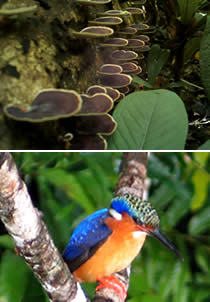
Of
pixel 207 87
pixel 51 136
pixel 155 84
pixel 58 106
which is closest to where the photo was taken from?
pixel 58 106

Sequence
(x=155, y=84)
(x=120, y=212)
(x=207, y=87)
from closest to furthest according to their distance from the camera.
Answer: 1. (x=120, y=212)
2. (x=207, y=87)
3. (x=155, y=84)

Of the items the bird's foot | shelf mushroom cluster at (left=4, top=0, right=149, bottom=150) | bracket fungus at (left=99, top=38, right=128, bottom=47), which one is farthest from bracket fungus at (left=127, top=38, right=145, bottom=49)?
the bird's foot

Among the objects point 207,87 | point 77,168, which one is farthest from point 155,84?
point 77,168

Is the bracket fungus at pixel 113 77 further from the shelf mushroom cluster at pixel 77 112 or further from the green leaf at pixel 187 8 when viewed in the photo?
the green leaf at pixel 187 8

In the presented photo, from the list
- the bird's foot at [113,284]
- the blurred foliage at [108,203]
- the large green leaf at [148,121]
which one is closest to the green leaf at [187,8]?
the blurred foliage at [108,203]

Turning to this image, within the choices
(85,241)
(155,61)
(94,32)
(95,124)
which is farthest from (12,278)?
(155,61)

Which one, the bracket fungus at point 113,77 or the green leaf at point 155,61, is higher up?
the bracket fungus at point 113,77

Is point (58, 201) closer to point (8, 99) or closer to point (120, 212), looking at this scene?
point (120, 212)
